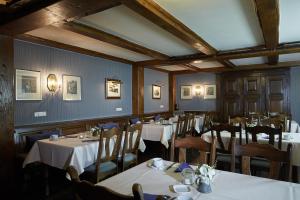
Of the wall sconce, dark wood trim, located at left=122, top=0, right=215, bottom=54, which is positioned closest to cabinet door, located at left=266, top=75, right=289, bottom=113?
the wall sconce

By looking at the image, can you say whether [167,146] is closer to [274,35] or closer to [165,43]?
[165,43]

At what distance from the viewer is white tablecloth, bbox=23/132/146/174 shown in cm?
269

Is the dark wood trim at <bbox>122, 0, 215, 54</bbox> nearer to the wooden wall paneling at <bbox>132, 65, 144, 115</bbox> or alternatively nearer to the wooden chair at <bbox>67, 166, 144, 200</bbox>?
the wooden chair at <bbox>67, 166, 144, 200</bbox>

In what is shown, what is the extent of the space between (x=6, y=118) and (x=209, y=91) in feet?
23.0

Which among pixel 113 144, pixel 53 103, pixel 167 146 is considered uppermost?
pixel 53 103

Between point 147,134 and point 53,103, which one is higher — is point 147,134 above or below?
below

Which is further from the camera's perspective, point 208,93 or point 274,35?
point 208,93

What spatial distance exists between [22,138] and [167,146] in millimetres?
2714

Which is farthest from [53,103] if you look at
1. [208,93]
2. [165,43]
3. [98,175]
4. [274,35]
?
[208,93]

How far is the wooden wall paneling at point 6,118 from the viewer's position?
2.98 meters

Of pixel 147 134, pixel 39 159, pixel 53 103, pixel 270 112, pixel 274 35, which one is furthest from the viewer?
pixel 270 112

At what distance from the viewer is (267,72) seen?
7285 mm

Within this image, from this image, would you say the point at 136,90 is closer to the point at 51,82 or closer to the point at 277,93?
the point at 51,82

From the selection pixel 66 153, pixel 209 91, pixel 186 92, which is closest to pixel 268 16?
pixel 66 153
